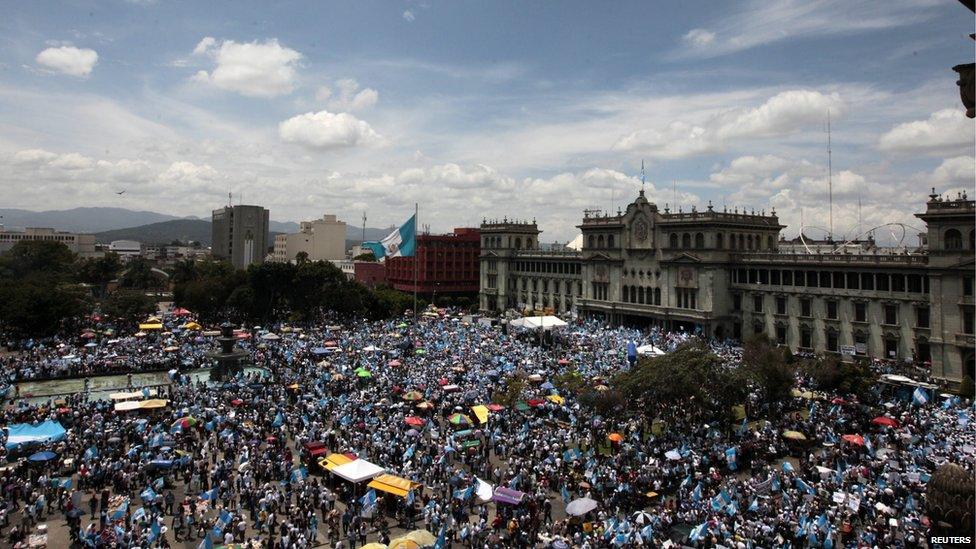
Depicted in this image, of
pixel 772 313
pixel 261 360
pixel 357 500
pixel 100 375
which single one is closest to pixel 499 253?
pixel 772 313

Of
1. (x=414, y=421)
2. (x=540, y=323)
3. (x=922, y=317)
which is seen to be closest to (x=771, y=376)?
(x=414, y=421)

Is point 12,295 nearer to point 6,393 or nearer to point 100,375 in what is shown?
point 100,375

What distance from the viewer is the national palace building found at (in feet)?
151

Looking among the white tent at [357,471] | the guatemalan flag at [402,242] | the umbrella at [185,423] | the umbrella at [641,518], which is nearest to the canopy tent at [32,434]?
the umbrella at [185,423]

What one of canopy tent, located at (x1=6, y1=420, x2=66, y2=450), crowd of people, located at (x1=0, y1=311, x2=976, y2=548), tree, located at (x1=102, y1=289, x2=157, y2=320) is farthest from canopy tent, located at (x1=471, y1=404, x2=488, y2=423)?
tree, located at (x1=102, y1=289, x2=157, y2=320)

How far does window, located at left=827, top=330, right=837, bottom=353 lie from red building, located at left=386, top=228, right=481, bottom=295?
6129cm

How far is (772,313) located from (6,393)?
197 feet

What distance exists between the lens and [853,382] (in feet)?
121

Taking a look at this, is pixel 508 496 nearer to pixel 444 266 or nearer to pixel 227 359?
pixel 227 359

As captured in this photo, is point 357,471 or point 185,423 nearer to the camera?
point 357,471

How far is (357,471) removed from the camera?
24.6 metres

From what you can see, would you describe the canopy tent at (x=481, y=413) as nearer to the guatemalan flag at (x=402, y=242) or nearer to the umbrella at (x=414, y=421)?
the umbrella at (x=414, y=421)

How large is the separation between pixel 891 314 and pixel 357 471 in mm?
45300

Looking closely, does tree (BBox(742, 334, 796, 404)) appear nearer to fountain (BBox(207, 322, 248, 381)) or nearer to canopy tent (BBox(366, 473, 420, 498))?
canopy tent (BBox(366, 473, 420, 498))
